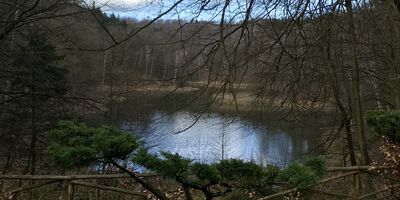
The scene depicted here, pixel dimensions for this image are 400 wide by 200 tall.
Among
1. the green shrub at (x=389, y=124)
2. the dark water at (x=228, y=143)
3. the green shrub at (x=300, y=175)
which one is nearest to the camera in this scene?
the green shrub at (x=300, y=175)

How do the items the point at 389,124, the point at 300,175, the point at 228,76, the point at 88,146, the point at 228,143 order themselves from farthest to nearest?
the point at 228,143 < the point at 389,124 < the point at 228,76 < the point at 88,146 < the point at 300,175

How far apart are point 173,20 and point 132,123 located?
14.1 meters

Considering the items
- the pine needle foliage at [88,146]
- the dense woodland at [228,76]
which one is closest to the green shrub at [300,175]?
the dense woodland at [228,76]

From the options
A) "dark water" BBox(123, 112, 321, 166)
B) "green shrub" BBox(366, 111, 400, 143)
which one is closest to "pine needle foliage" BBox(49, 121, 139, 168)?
"green shrub" BBox(366, 111, 400, 143)

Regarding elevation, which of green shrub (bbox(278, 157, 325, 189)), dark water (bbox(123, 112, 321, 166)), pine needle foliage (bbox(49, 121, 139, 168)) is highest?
pine needle foliage (bbox(49, 121, 139, 168))

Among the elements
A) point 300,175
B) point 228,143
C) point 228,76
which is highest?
point 228,76

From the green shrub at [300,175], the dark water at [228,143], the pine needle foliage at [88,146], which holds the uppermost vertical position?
the pine needle foliage at [88,146]

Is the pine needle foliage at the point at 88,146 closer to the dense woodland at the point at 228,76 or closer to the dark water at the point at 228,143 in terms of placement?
the dense woodland at the point at 228,76

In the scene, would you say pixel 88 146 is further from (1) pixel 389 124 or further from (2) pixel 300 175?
(1) pixel 389 124

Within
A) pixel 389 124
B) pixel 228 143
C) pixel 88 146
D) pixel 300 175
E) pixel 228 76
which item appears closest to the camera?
pixel 300 175

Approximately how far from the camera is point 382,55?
31.0 ft

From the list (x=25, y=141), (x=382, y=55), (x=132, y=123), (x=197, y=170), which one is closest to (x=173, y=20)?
(x=197, y=170)

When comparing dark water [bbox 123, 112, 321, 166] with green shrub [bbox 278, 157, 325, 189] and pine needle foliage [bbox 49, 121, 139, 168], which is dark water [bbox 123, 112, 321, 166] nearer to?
green shrub [bbox 278, 157, 325, 189]

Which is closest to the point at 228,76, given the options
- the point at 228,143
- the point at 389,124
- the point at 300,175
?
the point at 300,175
